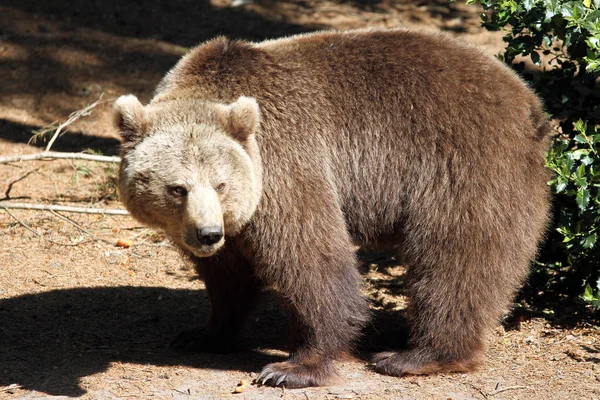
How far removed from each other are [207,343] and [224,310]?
303mm

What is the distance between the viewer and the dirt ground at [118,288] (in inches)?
232

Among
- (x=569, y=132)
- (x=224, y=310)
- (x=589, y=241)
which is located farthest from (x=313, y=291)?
(x=569, y=132)

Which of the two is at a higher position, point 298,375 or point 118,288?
point 298,375

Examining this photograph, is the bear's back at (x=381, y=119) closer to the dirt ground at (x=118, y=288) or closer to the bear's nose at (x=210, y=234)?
the bear's nose at (x=210, y=234)

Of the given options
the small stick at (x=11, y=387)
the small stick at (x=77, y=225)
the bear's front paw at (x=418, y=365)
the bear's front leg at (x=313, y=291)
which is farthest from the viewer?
the small stick at (x=77, y=225)

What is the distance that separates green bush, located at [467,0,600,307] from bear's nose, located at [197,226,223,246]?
2.51 metres

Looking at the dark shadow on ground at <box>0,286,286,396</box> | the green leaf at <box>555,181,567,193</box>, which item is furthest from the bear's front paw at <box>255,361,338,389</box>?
the green leaf at <box>555,181,567,193</box>

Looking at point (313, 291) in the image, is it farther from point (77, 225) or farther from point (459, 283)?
point (77, 225)

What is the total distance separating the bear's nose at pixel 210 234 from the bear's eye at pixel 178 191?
0.31m

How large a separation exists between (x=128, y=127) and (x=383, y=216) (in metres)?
2.02

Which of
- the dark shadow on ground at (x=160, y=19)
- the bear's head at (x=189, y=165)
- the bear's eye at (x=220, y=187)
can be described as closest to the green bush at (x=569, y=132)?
the bear's head at (x=189, y=165)

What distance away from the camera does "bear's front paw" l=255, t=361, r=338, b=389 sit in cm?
584

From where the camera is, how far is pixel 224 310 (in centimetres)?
668

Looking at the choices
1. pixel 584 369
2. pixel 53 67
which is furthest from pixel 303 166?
pixel 53 67
